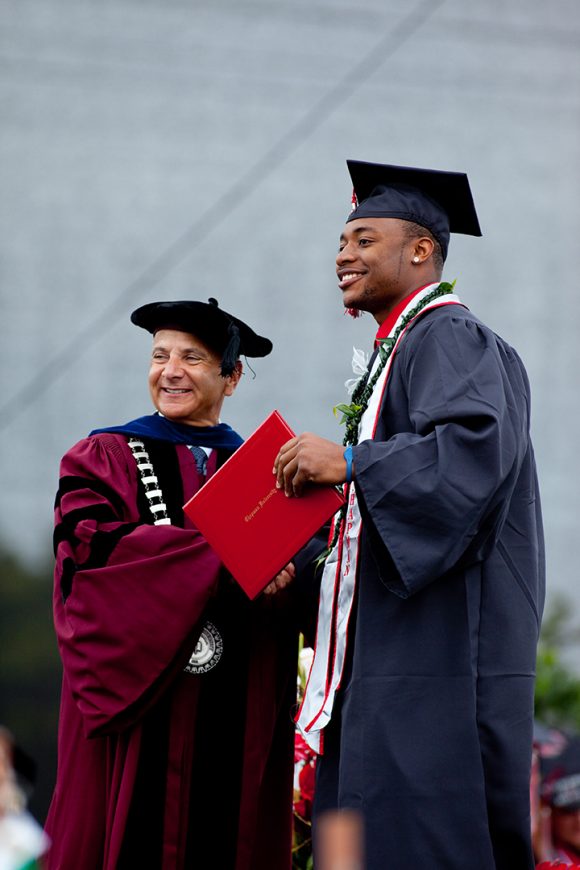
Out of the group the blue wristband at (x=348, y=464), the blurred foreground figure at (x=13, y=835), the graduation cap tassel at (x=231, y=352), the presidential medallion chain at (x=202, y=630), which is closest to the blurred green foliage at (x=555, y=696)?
the presidential medallion chain at (x=202, y=630)

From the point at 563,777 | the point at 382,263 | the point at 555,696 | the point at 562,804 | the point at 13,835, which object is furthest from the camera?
the point at 555,696

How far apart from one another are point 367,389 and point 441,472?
591 millimetres

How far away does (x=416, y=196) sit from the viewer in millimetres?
3713

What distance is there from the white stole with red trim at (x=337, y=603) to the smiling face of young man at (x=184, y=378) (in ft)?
2.62

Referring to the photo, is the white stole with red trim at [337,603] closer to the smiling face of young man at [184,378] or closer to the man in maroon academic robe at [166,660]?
the man in maroon academic robe at [166,660]

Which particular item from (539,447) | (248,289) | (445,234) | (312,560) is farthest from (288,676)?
(539,447)

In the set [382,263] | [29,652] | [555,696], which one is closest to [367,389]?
[382,263]

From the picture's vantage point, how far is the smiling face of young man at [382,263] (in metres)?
3.64

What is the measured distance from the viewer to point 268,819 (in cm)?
404

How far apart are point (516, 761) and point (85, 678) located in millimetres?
1249

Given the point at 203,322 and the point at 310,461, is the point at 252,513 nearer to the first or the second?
the point at 310,461

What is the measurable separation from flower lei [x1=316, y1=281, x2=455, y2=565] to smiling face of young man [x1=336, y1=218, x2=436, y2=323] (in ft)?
0.23

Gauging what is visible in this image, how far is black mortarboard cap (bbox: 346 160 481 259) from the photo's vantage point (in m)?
3.68

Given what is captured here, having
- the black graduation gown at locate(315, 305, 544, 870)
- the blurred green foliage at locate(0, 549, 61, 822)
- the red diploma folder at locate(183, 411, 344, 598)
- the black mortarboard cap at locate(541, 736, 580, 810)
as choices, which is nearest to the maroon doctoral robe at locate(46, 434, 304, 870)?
the red diploma folder at locate(183, 411, 344, 598)
